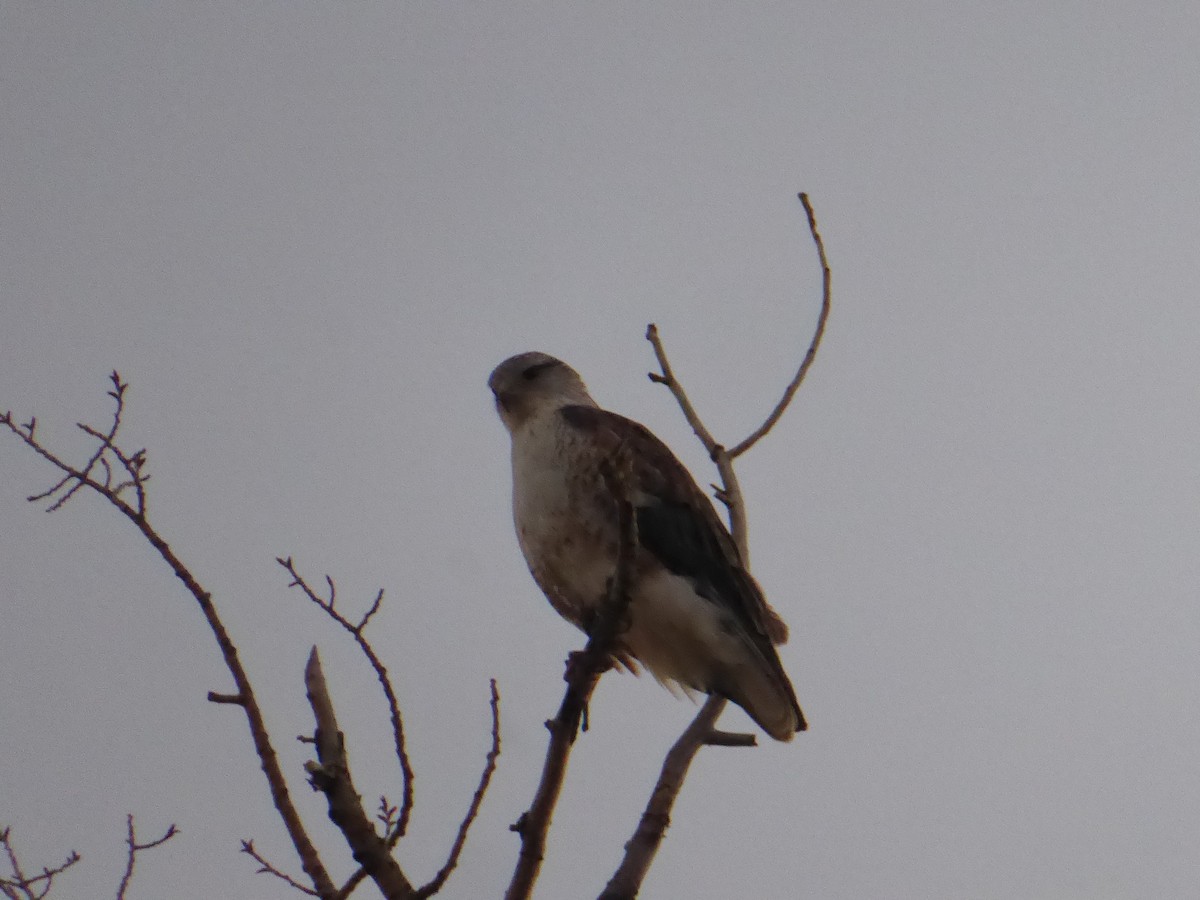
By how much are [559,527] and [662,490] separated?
41 centimetres

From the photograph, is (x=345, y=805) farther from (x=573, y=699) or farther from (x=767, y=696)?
(x=767, y=696)

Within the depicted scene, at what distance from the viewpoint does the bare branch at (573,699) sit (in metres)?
2.03

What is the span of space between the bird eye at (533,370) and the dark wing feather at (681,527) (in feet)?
1.66

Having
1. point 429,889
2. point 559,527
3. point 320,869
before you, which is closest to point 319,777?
point 320,869

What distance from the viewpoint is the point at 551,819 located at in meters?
2.07

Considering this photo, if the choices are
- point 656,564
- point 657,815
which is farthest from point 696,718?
point 656,564

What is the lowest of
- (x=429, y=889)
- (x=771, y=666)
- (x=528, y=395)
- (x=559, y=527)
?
(x=429, y=889)

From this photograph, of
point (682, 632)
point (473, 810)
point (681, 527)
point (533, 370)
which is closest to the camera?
point (473, 810)

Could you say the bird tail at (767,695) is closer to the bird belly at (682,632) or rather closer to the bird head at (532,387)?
the bird belly at (682,632)

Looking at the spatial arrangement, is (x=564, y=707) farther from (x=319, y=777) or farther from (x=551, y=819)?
(x=319, y=777)

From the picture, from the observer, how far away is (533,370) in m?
4.47

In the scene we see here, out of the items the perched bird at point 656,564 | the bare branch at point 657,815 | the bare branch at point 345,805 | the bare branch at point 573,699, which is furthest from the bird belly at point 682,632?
the bare branch at point 345,805

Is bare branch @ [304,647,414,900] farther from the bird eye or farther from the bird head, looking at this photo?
the bird eye

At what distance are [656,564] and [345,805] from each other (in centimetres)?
151
